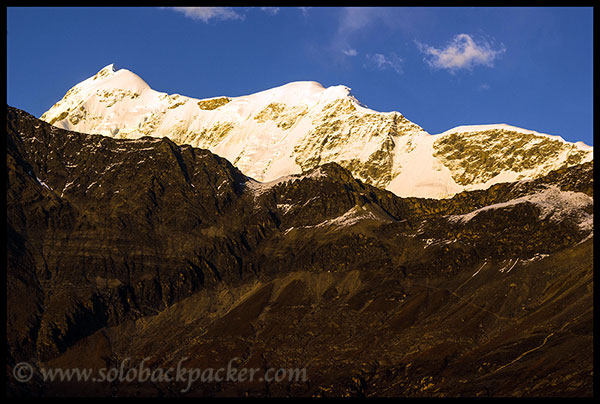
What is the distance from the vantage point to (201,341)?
198 meters

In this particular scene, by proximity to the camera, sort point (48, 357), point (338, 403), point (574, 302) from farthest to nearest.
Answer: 1. point (48, 357)
2. point (574, 302)
3. point (338, 403)

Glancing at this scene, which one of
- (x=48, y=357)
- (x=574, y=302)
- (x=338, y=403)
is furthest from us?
(x=48, y=357)

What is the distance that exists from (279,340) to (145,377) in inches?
1287

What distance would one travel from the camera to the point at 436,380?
162 metres

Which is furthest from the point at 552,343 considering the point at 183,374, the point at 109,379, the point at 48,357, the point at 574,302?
the point at 48,357

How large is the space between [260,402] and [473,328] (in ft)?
172

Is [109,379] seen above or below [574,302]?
below

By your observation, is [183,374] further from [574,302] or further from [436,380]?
[574,302]

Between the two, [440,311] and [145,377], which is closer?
[145,377]

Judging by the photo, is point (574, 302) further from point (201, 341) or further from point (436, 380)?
point (201, 341)

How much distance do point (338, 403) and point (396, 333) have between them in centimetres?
3494

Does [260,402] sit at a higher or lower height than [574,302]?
lower

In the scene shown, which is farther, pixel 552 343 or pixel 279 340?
pixel 279 340

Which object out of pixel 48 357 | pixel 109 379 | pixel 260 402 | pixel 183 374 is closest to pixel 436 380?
pixel 260 402
